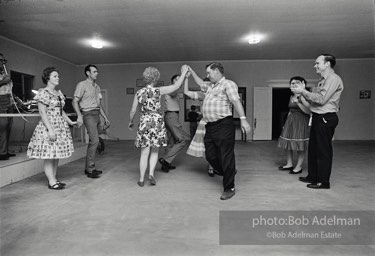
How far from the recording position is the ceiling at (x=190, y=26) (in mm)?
4377

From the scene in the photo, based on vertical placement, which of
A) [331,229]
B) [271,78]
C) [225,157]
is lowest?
[331,229]

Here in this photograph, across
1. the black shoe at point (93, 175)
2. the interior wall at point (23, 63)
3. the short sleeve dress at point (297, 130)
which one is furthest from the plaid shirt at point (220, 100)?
the interior wall at point (23, 63)

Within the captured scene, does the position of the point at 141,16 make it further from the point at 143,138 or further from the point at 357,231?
the point at 357,231

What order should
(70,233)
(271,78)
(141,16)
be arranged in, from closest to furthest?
(70,233), (141,16), (271,78)

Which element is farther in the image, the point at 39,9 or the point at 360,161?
the point at 360,161

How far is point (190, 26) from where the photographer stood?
18.0ft

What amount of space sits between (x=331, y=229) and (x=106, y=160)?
14.1 feet

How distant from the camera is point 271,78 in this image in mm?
9570

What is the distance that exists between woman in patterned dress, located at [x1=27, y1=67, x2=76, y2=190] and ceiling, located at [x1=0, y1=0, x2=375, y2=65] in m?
1.70

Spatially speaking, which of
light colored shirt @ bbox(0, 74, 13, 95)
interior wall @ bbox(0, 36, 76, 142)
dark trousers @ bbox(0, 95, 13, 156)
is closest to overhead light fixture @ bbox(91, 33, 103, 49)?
interior wall @ bbox(0, 36, 76, 142)

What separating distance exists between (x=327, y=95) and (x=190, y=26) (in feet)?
10.7

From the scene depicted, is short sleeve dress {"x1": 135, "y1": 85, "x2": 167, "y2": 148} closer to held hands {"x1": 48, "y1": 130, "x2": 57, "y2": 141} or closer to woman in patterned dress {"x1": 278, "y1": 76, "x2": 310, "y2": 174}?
held hands {"x1": 48, "y1": 130, "x2": 57, "y2": 141}

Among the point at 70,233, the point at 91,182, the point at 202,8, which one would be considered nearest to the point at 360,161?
the point at 202,8

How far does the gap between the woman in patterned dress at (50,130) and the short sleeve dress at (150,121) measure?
0.89 m
